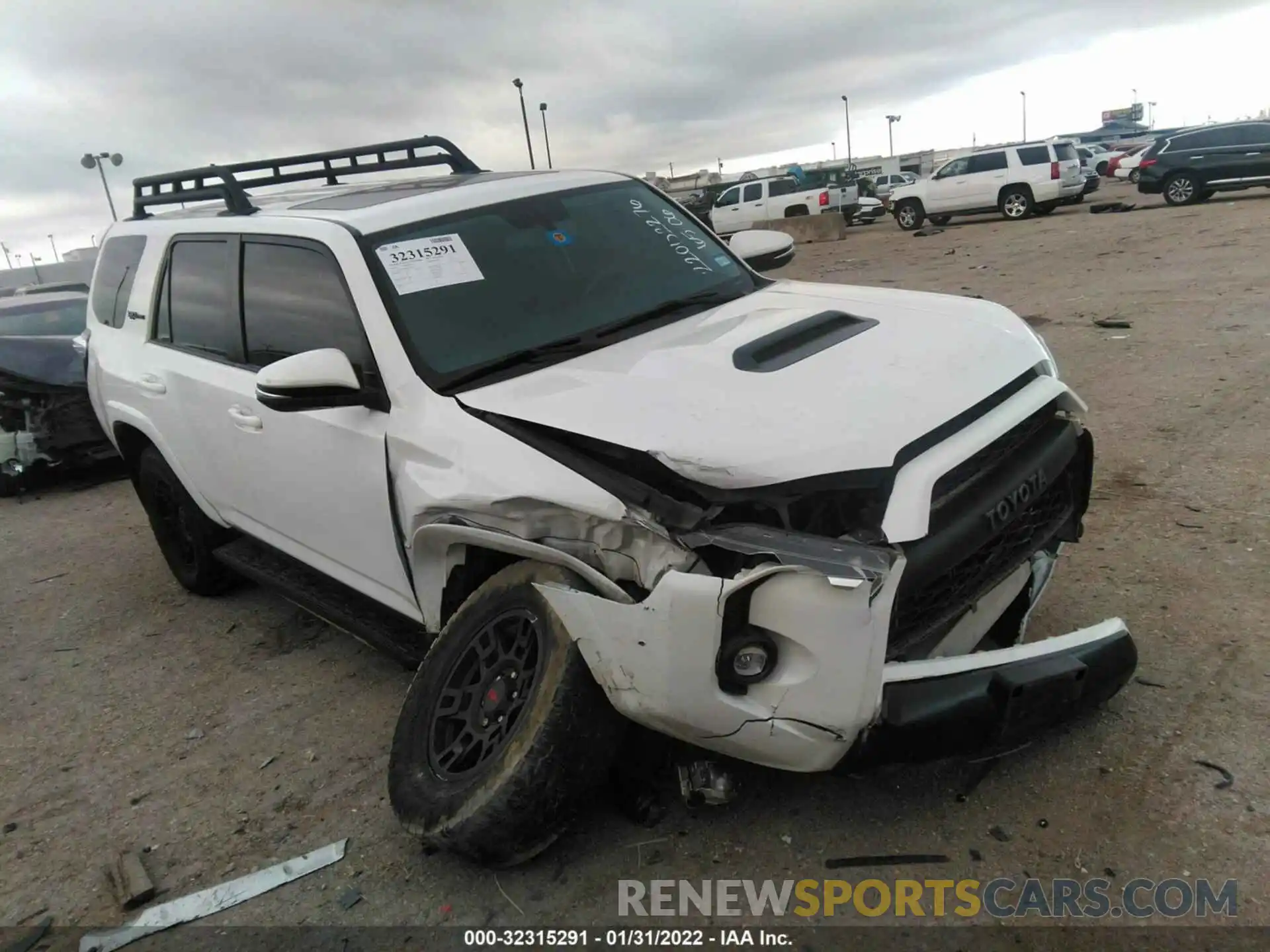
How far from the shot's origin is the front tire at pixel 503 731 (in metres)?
2.29

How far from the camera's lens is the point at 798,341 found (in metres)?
2.70

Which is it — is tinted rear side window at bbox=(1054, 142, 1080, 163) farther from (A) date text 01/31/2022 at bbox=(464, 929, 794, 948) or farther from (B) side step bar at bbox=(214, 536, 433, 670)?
(A) date text 01/31/2022 at bbox=(464, 929, 794, 948)

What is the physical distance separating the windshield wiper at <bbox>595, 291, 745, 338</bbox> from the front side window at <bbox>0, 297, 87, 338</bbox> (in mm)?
6695

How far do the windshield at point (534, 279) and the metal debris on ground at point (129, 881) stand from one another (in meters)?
1.69

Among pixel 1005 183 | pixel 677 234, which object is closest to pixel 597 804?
pixel 677 234

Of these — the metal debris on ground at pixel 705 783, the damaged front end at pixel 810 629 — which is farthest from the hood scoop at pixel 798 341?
the metal debris on ground at pixel 705 783

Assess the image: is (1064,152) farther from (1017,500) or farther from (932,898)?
(932,898)

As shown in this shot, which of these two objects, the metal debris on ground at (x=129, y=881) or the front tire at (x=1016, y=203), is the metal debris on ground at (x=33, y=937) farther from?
the front tire at (x=1016, y=203)

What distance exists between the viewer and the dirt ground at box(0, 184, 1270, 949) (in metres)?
2.38

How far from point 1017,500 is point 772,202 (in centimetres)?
2467

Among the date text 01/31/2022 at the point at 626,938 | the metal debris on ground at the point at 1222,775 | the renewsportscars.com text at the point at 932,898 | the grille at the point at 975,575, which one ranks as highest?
the grille at the point at 975,575

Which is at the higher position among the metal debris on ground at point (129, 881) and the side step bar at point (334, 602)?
the side step bar at point (334, 602)

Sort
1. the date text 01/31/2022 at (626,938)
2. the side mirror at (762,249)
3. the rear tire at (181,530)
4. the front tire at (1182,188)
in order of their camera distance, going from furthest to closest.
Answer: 1. the front tire at (1182,188)
2. the rear tire at (181,530)
3. the side mirror at (762,249)
4. the date text 01/31/2022 at (626,938)

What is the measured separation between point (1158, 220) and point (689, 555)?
17.6m
